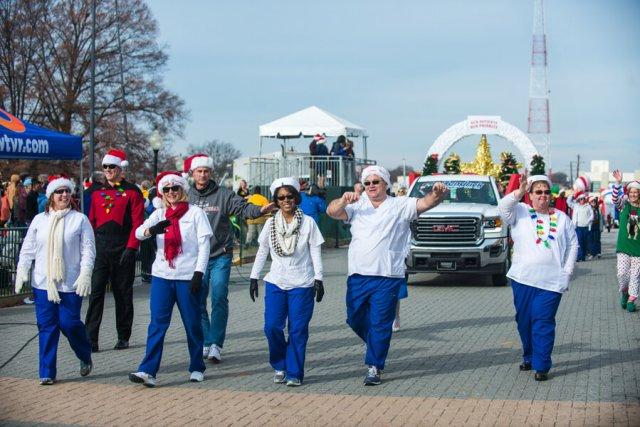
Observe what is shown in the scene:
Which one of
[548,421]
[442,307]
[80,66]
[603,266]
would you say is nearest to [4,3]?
[80,66]

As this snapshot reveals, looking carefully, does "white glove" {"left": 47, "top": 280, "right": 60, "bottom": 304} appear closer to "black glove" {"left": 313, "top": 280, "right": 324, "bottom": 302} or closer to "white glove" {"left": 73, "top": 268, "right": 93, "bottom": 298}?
"white glove" {"left": 73, "top": 268, "right": 93, "bottom": 298}

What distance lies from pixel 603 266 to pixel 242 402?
17.7m

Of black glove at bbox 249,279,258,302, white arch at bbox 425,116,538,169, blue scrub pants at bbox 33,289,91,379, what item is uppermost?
white arch at bbox 425,116,538,169

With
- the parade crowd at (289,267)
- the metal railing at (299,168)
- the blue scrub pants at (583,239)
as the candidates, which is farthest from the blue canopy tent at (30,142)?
the metal railing at (299,168)

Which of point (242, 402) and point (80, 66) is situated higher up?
point (80, 66)

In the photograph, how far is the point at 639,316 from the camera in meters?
13.2

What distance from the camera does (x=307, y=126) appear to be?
3250cm

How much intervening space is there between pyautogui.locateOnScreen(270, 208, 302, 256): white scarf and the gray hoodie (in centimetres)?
75

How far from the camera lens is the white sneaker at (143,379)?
8188 millimetres

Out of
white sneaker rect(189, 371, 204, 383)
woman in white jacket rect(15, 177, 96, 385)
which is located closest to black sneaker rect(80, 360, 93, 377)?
woman in white jacket rect(15, 177, 96, 385)

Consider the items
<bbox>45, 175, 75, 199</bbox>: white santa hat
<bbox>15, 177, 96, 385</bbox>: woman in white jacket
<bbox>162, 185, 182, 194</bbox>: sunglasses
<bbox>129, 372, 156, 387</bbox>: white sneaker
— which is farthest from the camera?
<bbox>45, 175, 75, 199</bbox>: white santa hat

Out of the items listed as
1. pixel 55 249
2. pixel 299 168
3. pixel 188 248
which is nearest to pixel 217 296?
pixel 188 248

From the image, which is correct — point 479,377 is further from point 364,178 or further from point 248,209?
point 248,209

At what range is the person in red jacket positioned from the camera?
10.3 m
